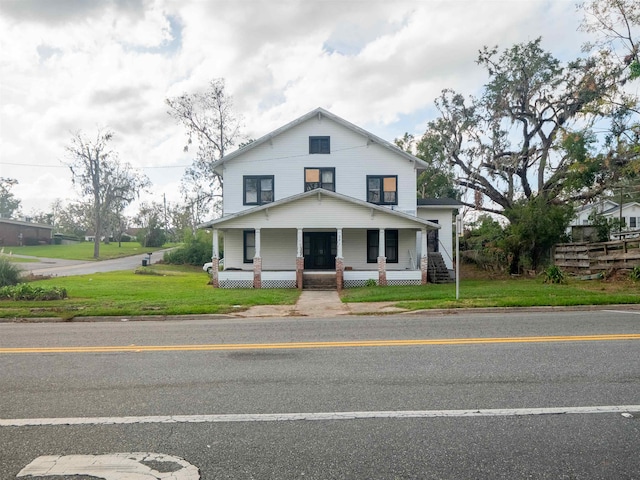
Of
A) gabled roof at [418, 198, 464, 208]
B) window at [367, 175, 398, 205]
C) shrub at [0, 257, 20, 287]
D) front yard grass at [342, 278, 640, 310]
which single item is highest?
window at [367, 175, 398, 205]

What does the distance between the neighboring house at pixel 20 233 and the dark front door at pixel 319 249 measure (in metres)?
53.7

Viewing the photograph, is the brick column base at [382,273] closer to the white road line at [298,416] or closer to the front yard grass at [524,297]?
the front yard grass at [524,297]

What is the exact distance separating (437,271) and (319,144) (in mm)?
9331

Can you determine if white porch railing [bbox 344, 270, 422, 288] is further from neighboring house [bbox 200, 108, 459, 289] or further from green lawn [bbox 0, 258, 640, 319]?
green lawn [bbox 0, 258, 640, 319]

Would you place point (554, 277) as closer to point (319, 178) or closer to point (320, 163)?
point (319, 178)

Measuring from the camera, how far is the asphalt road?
10.9 feet

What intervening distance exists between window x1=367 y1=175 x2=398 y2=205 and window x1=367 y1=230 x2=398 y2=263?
5.59 feet

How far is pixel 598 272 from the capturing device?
1858 cm

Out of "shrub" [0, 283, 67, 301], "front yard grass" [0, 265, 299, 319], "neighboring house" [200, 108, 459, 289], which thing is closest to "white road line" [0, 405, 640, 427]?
"front yard grass" [0, 265, 299, 319]

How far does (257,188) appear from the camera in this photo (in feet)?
73.6

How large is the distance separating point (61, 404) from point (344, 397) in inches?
125

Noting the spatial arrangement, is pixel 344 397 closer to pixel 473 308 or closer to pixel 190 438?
pixel 190 438

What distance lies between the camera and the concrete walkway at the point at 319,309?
37.9ft

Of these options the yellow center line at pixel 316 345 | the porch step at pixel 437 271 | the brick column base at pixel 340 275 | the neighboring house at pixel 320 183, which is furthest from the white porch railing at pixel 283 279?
the yellow center line at pixel 316 345
